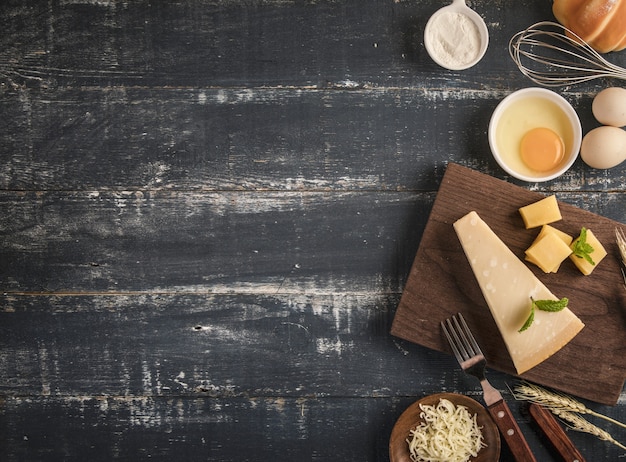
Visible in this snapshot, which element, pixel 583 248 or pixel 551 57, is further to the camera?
pixel 551 57

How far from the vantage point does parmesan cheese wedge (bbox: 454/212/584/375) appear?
5.45ft

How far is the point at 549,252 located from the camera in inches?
65.6

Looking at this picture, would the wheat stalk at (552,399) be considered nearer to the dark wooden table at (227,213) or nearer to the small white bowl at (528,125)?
the dark wooden table at (227,213)

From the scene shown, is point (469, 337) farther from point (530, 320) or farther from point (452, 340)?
point (530, 320)

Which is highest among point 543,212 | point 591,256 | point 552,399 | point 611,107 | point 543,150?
point 611,107

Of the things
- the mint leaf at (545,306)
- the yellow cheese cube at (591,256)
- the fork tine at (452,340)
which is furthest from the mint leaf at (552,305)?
the fork tine at (452,340)

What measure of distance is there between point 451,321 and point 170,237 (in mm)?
778

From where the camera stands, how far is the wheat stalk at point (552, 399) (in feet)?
5.53

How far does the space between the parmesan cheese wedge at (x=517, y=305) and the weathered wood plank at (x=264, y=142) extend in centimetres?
24

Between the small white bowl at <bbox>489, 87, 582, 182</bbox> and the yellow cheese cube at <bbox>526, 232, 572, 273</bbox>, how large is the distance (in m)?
0.16

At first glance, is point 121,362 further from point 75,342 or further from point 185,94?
point 185,94

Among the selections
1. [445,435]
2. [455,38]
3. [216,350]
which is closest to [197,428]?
[216,350]

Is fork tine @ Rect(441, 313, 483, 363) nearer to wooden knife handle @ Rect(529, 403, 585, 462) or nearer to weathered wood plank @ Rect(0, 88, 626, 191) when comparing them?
wooden knife handle @ Rect(529, 403, 585, 462)

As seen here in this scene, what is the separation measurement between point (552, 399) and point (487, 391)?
167 millimetres
